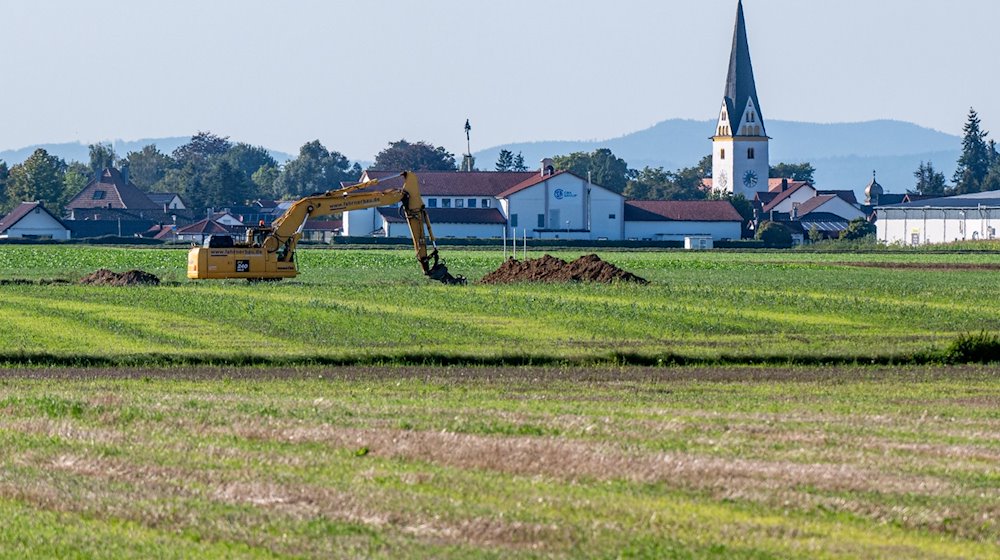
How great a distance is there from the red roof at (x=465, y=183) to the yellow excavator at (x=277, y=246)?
94606 millimetres

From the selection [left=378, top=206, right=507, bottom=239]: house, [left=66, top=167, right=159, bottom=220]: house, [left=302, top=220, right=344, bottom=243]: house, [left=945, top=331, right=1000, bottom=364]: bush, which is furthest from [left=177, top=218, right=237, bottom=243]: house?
[left=945, top=331, right=1000, bottom=364]: bush

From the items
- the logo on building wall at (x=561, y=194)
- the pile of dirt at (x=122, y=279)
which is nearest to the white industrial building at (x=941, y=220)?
the logo on building wall at (x=561, y=194)

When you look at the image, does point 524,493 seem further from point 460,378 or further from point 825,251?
point 825,251

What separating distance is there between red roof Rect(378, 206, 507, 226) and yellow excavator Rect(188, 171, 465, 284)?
8147 cm

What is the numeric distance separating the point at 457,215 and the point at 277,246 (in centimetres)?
8959

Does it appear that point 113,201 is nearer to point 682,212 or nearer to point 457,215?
point 457,215

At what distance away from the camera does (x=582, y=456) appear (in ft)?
58.4

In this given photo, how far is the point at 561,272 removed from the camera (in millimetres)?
61312

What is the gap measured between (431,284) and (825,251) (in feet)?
198

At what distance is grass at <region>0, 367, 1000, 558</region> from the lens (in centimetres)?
1407

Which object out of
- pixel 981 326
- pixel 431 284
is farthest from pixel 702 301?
pixel 431 284

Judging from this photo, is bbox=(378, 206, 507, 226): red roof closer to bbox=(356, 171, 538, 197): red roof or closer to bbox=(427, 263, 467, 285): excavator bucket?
bbox=(356, 171, 538, 197): red roof

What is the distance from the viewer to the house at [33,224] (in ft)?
504

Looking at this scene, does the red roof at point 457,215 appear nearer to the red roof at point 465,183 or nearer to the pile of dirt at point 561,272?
the red roof at point 465,183
